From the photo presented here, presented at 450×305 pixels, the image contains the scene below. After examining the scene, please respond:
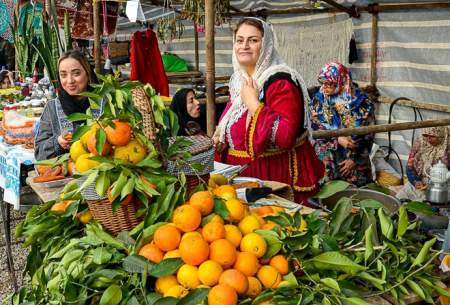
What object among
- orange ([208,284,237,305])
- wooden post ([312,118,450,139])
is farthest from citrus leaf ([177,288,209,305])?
wooden post ([312,118,450,139])

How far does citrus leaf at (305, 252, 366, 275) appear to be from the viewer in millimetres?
1359

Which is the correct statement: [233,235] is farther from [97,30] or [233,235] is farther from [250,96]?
[97,30]

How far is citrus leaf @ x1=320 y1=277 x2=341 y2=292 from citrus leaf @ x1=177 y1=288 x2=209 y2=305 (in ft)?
0.99

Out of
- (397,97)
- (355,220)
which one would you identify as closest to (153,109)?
(355,220)

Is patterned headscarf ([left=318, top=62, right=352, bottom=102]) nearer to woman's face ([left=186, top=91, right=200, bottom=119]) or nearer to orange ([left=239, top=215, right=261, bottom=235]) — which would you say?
woman's face ([left=186, top=91, right=200, bottom=119])

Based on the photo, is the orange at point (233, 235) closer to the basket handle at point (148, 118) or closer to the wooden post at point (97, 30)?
the basket handle at point (148, 118)

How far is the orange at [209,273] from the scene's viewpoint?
52.0 inches

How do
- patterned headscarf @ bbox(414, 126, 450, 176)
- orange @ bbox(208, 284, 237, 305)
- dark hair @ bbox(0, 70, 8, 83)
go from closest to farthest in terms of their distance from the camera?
1. orange @ bbox(208, 284, 237, 305)
2. patterned headscarf @ bbox(414, 126, 450, 176)
3. dark hair @ bbox(0, 70, 8, 83)

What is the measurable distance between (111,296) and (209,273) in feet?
0.81

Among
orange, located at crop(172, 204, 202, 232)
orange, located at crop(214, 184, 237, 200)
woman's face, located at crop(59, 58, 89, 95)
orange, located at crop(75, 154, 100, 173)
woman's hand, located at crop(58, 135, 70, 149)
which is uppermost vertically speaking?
woman's face, located at crop(59, 58, 89, 95)

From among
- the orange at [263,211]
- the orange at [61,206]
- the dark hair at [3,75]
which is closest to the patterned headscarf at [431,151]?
the orange at [263,211]

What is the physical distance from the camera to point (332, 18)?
Result: 5809 mm

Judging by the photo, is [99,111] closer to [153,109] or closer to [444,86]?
[153,109]

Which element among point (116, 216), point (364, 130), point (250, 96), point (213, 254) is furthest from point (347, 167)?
point (213, 254)
